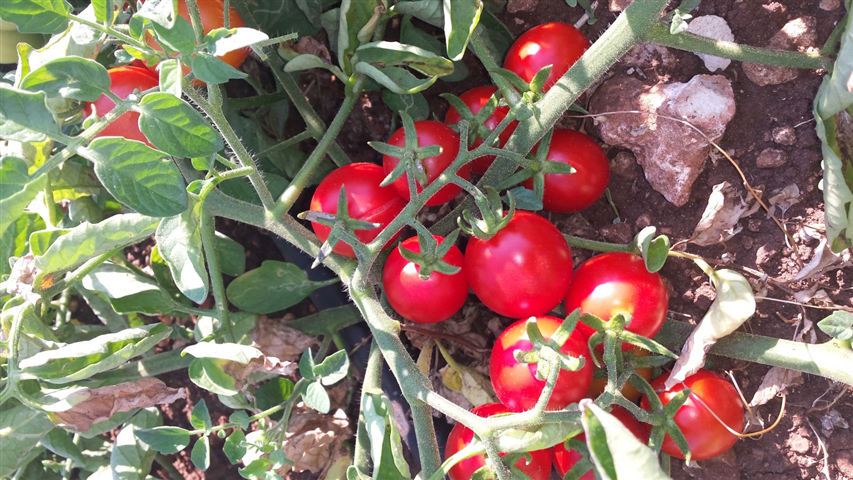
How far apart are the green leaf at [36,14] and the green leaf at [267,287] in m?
0.64

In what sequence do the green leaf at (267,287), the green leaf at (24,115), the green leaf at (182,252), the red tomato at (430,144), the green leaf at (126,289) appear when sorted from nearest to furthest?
1. the green leaf at (24,115)
2. the green leaf at (182,252)
3. the red tomato at (430,144)
4. the green leaf at (126,289)
5. the green leaf at (267,287)

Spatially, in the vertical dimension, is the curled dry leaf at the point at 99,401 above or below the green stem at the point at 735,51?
below

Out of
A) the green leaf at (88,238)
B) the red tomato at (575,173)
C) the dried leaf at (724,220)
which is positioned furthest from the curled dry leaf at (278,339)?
the dried leaf at (724,220)

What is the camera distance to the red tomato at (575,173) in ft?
3.84

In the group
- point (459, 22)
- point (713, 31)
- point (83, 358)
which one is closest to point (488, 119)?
A: point (459, 22)

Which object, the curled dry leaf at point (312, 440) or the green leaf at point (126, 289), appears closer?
the green leaf at point (126, 289)

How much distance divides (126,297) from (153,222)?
42 cm

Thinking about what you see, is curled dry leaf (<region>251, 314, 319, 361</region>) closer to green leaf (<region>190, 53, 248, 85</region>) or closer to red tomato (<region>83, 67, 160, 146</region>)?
red tomato (<region>83, 67, 160, 146</region>)

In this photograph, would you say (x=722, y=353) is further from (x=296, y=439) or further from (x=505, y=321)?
(x=296, y=439)

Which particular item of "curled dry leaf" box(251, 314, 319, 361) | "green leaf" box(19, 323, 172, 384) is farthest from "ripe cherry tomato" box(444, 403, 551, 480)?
"green leaf" box(19, 323, 172, 384)

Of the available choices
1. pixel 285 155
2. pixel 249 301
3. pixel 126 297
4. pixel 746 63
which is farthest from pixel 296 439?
pixel 746 63

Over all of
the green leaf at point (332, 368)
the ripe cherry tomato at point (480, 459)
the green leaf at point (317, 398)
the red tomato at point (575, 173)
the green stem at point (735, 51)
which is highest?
the green stem at point (735, 51)

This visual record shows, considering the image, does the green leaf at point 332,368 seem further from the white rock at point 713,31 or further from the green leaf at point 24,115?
the white rock at point 713,31

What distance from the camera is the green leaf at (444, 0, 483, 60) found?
3.02 ft
